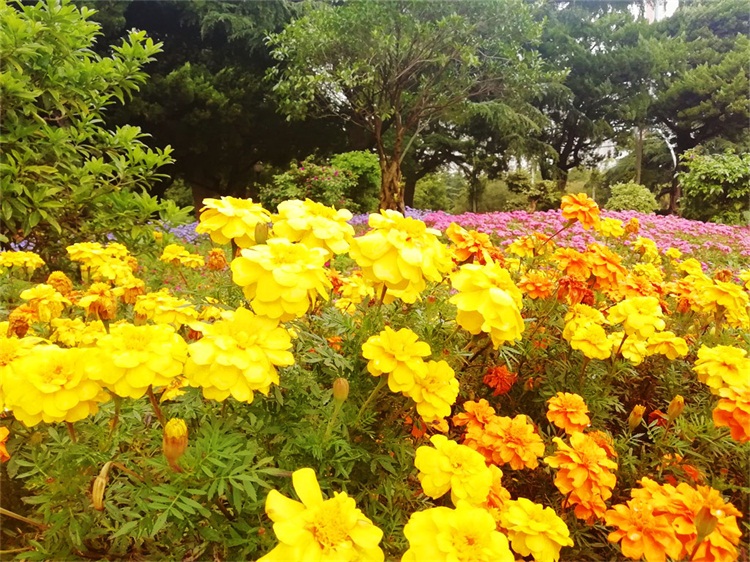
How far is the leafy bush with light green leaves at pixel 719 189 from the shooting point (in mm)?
8172

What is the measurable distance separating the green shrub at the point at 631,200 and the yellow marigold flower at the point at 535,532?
891 cm

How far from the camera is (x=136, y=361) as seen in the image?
27.8 inches

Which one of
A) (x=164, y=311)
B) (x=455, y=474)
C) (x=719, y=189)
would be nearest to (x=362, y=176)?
(x=719, y=189)

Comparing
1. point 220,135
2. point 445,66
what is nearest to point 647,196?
point 445,66

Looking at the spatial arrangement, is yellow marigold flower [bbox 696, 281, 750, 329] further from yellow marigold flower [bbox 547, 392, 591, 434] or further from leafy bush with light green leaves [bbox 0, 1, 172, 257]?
leafy bush with light green leaves [bbox 0, 1, 172, 257]

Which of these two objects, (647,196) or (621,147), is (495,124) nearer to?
(647,196)

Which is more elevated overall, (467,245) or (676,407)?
(467,245)

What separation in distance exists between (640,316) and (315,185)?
7.01 meters

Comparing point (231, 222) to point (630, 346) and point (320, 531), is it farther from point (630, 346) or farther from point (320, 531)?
point (630, 346)

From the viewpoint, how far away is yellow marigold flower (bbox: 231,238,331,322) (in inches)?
29.2

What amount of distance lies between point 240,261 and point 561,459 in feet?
2.54

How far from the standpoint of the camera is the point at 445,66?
7.98m

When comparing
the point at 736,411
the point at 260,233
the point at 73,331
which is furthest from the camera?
the point at 73,331

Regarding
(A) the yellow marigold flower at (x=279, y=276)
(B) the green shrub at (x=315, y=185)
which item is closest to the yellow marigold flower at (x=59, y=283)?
(A) the yellow marigold flower at (x=279, y=276)
